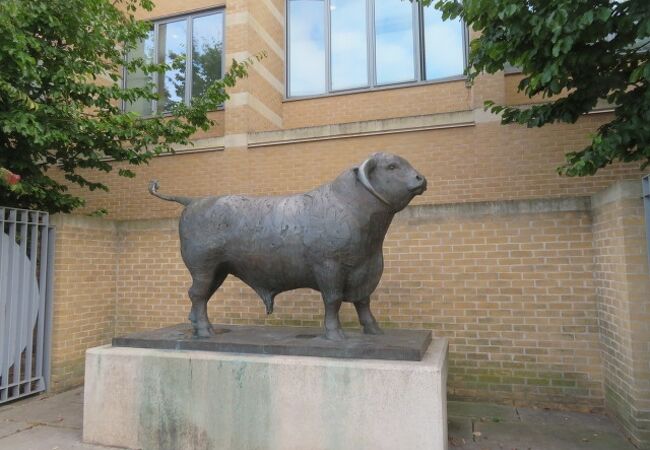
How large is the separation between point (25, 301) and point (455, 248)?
17.4 ft

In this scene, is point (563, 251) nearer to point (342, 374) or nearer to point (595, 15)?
point (595, 15)

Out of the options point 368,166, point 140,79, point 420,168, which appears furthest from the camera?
point 140,79

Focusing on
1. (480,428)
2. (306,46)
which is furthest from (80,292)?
(306,46)

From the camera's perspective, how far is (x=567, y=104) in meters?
4.70

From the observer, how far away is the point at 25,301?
5535mm

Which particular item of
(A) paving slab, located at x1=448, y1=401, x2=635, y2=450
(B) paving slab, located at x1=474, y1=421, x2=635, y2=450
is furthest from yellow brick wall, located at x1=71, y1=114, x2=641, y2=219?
(B) paving slab, located at x1=474, y1=421, x2=635, y2=450

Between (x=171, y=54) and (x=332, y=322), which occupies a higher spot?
(x=171, y=54)

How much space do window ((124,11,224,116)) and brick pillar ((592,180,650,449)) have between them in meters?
8.11

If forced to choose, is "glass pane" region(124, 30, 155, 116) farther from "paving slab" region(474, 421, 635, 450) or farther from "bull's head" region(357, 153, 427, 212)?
"paving slab" region(474, 421, 635, 450)

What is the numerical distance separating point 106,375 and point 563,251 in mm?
4986

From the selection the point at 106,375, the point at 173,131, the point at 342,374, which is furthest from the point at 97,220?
the point at 342,374

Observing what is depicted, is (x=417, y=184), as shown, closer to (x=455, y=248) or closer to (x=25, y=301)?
(x=455, y=248)

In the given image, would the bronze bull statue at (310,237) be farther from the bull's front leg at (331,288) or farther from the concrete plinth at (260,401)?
the concrete plinth at (260,401)

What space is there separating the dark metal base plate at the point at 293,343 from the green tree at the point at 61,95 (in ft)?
8.64
